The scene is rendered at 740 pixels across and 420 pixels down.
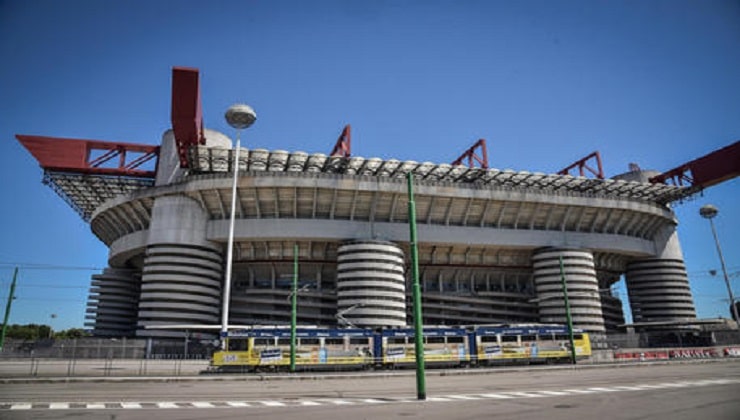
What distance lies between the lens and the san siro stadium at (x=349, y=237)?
47188mm

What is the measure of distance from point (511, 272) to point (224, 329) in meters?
41.3

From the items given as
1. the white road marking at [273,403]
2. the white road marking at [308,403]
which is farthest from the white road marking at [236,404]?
the white road marking at [308,403]

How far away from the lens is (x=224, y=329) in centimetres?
3188

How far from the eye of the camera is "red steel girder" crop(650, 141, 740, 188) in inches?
2178

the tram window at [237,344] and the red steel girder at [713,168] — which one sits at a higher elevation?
the red steel girder at [713,168]

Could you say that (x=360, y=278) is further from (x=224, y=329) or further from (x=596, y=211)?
(x=596, y=211)

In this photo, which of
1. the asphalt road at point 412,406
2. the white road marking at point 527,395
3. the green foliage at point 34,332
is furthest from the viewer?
the green foliage at point 34,332

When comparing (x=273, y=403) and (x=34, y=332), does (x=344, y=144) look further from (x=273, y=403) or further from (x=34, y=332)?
(x=34, y=332)

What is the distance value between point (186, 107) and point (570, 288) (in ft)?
153

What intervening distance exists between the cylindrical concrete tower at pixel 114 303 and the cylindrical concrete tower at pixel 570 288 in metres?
53.0

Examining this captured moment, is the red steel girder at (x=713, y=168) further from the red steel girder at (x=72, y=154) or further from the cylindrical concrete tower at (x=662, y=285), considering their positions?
the red steel girder at (x=72, y=154)

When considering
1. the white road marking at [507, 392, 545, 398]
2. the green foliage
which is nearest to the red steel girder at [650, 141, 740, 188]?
the white road marking at [507, 392, 545, 398]

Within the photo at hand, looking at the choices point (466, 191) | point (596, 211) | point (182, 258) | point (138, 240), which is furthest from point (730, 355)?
point (138, 240)

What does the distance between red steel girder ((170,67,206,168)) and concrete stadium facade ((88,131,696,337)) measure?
244 cm
